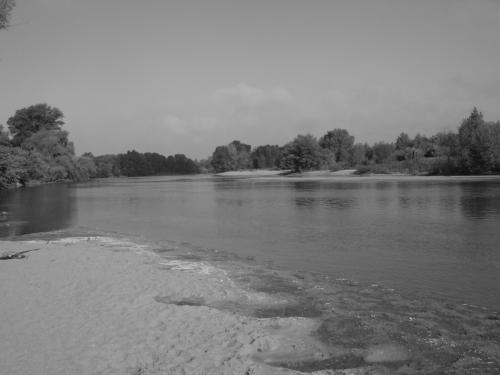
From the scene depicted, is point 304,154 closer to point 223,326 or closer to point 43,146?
point 43,146

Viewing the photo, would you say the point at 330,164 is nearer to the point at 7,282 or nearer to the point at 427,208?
the point at 427,208

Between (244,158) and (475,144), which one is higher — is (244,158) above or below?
above

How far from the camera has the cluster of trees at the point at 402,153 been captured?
71625mm

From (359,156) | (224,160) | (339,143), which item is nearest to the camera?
(359,156)

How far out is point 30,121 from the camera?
108938 millimetres

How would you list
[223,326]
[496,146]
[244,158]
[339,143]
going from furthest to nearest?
[244,158]
[339,143]
[496,146]
[223,326]

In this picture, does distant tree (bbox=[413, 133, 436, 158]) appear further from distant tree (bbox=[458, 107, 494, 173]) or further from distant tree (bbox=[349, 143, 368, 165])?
distant tree (bbox=[458, 107, 494, 173])

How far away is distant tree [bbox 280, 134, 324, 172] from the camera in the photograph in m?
123

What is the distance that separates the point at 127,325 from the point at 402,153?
10329 cm

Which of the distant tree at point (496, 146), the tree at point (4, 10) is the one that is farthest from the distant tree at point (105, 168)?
the tree at point (4, 10)

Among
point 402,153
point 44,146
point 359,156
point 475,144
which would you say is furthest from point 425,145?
point 44,146

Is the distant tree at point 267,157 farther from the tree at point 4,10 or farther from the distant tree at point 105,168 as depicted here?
the tree at point 4,10

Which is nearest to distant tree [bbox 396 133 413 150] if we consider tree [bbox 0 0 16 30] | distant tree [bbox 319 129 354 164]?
distant tree [bbox 319 129 354 164]

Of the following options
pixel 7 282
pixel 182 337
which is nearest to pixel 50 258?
pixel 7 282
